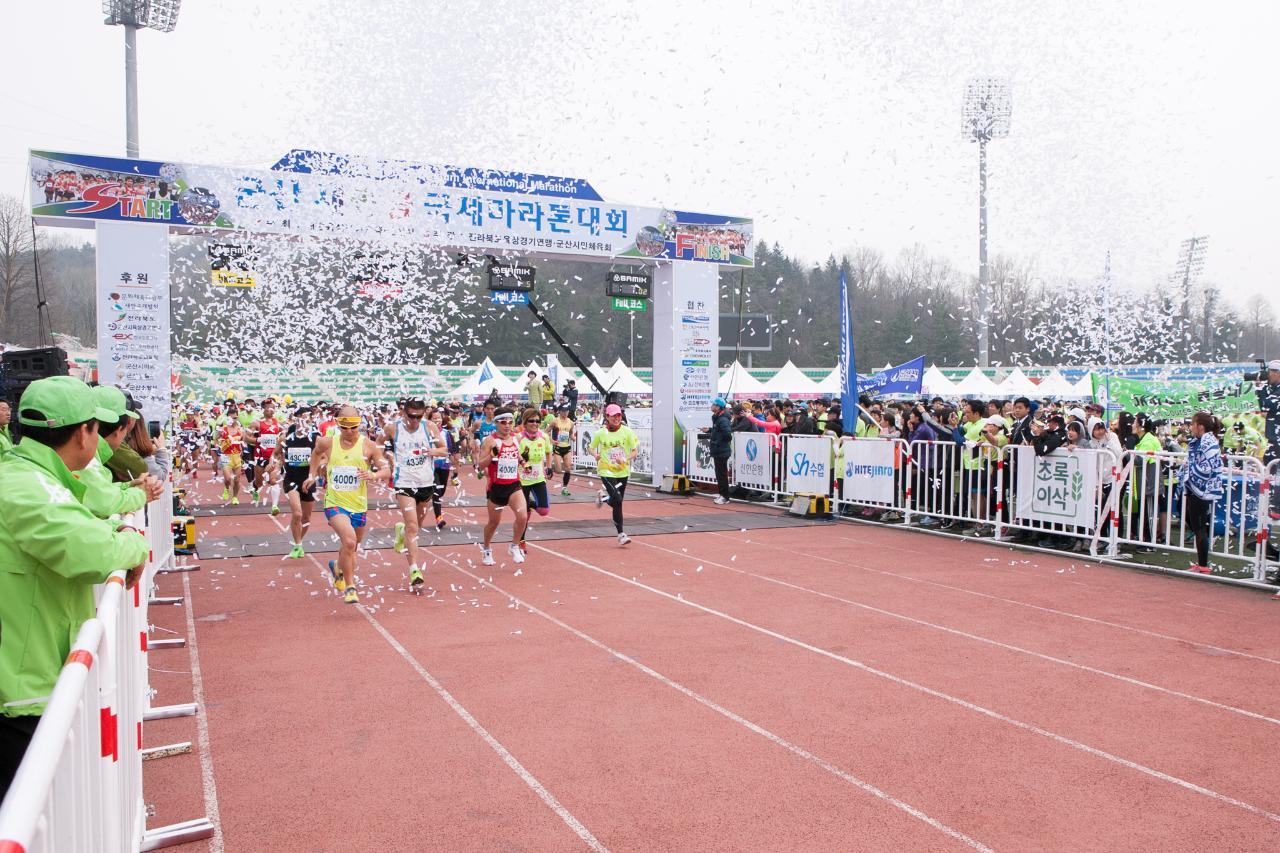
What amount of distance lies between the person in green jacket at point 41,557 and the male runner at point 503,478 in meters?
8.00

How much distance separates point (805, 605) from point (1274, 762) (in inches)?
174

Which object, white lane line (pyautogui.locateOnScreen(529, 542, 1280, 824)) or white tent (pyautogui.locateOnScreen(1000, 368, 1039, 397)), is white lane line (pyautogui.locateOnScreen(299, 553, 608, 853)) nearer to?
white lane line (pyautogui.locateOnScreen(529, 542, 1280, 824))

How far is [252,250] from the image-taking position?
15820 millimetres

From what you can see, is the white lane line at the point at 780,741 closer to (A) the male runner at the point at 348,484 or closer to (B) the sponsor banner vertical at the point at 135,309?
(A) the male runner at the point at 348,484

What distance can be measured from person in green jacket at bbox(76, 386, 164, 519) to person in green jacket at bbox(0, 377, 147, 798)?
0.27m

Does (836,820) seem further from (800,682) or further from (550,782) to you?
(800,682)

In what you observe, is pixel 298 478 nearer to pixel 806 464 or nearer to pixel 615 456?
pixel 615 456

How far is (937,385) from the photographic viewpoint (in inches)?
1347

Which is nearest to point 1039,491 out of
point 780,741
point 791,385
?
point 780,741

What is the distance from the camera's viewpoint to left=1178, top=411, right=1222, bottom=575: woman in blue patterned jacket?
10.0 meters

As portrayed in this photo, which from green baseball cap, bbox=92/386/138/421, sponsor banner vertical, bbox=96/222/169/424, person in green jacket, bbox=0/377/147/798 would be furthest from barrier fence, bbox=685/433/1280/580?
sponsor banner vertical, bbox=96/222/169/424

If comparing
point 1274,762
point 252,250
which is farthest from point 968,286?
point 1274,762

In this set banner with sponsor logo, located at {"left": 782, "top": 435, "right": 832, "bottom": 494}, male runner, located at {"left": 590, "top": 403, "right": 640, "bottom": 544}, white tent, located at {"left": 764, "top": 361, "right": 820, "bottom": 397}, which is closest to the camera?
male runner, located at {"left": 590, "top": 403, "right": 640, "bottom": 544}

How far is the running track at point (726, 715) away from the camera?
14.0 feet
